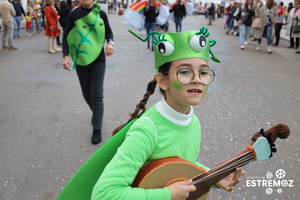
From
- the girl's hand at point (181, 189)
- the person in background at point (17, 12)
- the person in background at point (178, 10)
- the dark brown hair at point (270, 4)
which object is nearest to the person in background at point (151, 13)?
the person in background at point (178, 10)

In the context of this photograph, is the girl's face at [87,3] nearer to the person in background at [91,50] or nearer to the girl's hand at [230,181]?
the person in background at [91,50]

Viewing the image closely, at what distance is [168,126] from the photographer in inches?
59.4

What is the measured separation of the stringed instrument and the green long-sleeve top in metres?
0.05

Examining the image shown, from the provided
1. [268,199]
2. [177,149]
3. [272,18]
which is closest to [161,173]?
[177,149]

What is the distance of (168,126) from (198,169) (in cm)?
28

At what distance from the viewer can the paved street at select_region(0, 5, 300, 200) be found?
323cm

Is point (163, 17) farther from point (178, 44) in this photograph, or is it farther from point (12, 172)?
point (178, 44)

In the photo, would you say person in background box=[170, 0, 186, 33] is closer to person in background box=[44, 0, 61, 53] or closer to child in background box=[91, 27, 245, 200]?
person in background box=[44, 0, 61, 53]

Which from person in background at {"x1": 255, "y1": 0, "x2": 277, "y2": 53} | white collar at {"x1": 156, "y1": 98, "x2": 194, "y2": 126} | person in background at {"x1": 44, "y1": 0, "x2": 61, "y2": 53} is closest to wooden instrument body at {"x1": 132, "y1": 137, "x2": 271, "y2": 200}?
white collar at {"x1": 156, "y1": 98, "x2": 194, "y2": 126}

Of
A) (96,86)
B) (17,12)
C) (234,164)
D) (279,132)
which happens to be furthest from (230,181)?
(17,12)


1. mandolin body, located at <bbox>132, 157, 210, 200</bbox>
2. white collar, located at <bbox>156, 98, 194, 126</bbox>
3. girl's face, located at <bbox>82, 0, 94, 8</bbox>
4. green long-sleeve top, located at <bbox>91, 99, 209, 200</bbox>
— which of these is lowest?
mandolin body, located at <bbox>132, 157, 210, 200</bbox>

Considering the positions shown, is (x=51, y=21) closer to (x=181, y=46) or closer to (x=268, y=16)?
(x=268, y=16)

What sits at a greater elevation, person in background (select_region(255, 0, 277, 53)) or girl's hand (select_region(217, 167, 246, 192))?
person in background (select_region(255, 0, 277, 53))

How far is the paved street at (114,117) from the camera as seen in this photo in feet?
10.6
